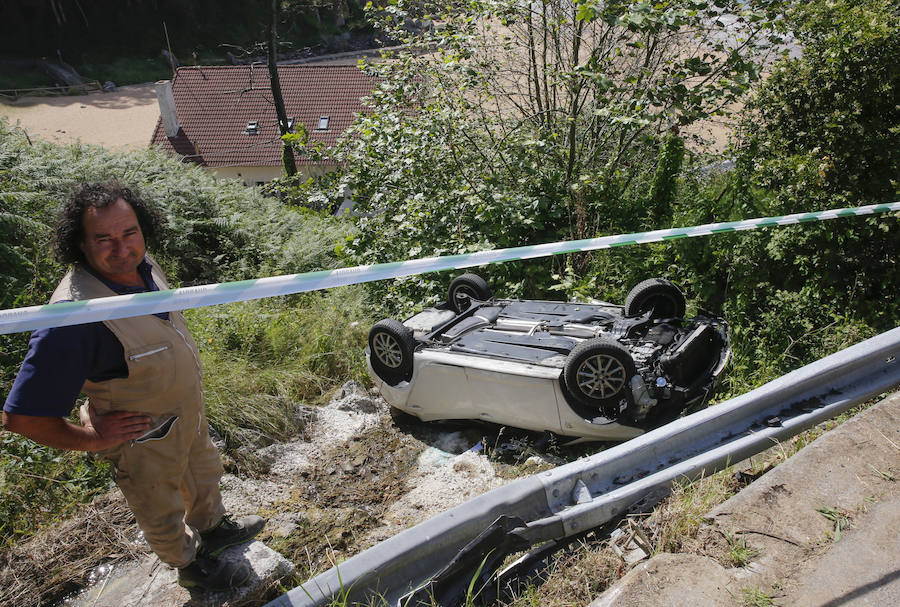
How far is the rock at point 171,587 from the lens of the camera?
2697 mm

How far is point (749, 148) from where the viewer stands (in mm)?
5680

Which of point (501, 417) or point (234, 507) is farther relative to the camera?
point (501, 417)

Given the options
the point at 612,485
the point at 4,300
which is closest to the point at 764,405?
the point at 612,485

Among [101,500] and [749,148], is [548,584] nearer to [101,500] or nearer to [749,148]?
[101,500]

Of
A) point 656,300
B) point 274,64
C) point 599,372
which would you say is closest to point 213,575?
point 599,372

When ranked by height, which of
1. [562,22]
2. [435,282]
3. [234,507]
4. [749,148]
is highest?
[562,22]

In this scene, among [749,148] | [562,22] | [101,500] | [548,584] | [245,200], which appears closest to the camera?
[548,584]

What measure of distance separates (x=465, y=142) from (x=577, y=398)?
14.7 ft

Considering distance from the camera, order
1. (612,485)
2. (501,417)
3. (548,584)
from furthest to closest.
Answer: (501,417)
(612,485)
(548,584)

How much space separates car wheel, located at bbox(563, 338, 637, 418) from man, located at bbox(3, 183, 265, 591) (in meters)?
2.24

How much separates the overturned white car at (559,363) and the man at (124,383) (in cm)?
209

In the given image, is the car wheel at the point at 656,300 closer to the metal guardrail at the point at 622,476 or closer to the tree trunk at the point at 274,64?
the metal guardrail at the point at 622,476

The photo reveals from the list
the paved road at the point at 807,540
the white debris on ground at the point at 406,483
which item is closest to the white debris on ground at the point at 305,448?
the white debris on ground at the point at 406,483

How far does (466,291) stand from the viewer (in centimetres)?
576
